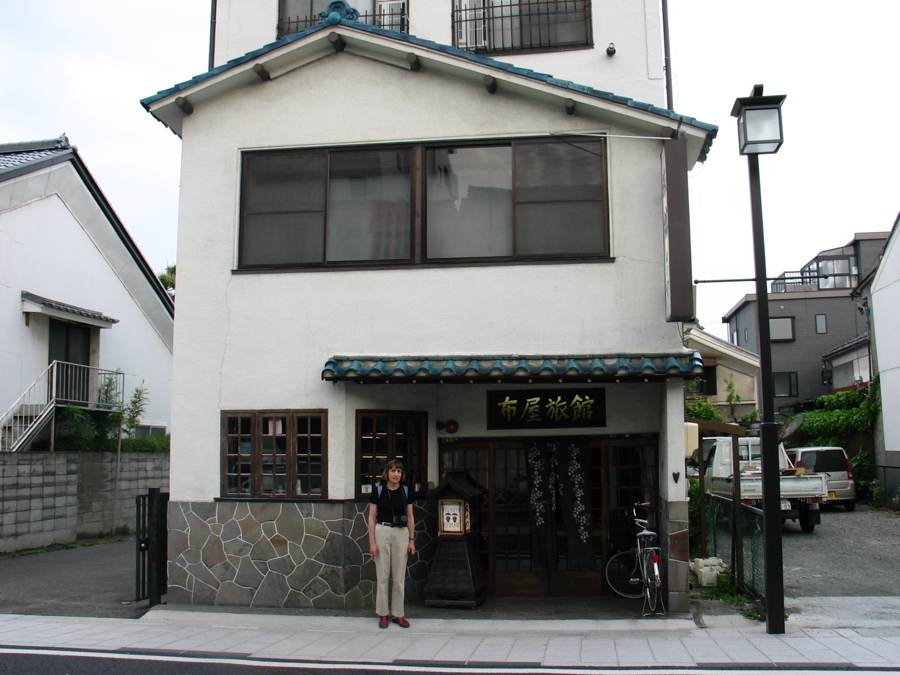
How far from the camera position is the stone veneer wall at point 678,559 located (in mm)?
10164

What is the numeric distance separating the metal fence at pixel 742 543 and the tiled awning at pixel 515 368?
2279mm

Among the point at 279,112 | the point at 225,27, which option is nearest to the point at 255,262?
the point at 279,112

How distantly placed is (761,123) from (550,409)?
4.69 meters

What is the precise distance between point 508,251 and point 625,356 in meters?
2.20

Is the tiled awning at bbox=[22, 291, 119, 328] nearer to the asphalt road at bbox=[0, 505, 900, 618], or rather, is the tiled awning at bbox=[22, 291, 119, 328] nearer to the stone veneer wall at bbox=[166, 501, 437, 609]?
the asphalt road at bbox=[0, 505, 900, 618]

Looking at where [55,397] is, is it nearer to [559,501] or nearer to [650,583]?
[559,501]

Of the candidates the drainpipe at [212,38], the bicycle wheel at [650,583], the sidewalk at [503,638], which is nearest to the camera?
the sidewalk at [503,638]

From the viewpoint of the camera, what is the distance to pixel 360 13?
13.4m

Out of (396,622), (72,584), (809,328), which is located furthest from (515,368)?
(809,328)

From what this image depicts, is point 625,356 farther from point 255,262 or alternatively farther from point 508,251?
point 255,262

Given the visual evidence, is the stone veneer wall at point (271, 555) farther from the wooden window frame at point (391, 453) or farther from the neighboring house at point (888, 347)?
the neighboring house at point (888, 347)

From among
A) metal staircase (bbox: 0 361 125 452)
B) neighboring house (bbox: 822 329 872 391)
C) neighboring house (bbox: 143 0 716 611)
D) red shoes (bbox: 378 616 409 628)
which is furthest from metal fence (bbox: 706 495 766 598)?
neighboring house (bbox: 822 329 872 391)

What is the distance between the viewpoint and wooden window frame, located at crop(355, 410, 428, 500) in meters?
11.0

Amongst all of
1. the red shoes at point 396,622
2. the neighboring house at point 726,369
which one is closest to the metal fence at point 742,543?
the red shoes at point 396,622
